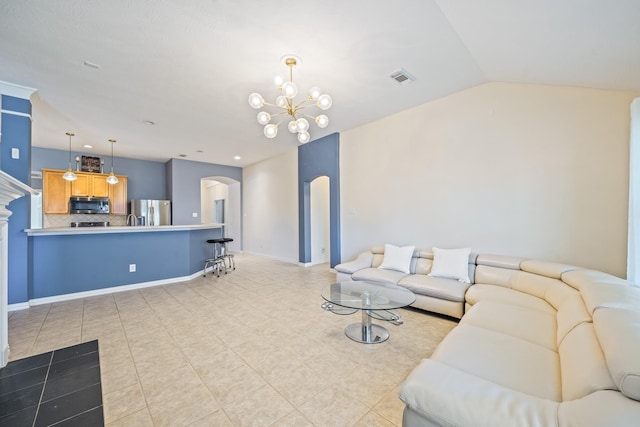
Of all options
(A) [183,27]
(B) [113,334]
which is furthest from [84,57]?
(B) [113,334]

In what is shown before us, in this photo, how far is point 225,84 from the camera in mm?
3271

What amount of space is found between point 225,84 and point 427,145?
3135 mm

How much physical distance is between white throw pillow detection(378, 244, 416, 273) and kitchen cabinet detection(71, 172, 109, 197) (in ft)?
23.3

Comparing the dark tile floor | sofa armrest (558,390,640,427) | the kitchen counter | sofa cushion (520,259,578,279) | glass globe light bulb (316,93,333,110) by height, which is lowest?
the dark tile floor

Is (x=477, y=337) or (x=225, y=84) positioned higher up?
(x=225, y=84)

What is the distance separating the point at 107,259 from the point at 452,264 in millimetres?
5444

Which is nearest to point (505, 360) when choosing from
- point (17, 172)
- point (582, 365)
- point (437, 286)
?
point (582, 365)

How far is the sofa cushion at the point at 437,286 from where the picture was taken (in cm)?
294

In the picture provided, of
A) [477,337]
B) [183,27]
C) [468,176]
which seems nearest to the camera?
[477,337]

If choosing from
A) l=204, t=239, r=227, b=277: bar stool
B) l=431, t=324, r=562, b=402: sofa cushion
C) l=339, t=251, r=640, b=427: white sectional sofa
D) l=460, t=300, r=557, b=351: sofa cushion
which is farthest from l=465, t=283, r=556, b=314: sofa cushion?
l=204, t=239, r=227, b=277: bar stool

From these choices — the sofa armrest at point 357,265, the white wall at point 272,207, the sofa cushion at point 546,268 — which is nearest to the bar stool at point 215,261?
the white wall at point 272,207

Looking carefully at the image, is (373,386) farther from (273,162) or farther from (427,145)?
(273,162)

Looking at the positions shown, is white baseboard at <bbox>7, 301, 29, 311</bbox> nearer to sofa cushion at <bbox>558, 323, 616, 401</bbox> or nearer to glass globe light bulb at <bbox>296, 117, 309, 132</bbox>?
glass globe light bulb at <bbox>296, 117, 309, 132</bbox>

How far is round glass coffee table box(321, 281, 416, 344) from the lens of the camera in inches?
95.1
